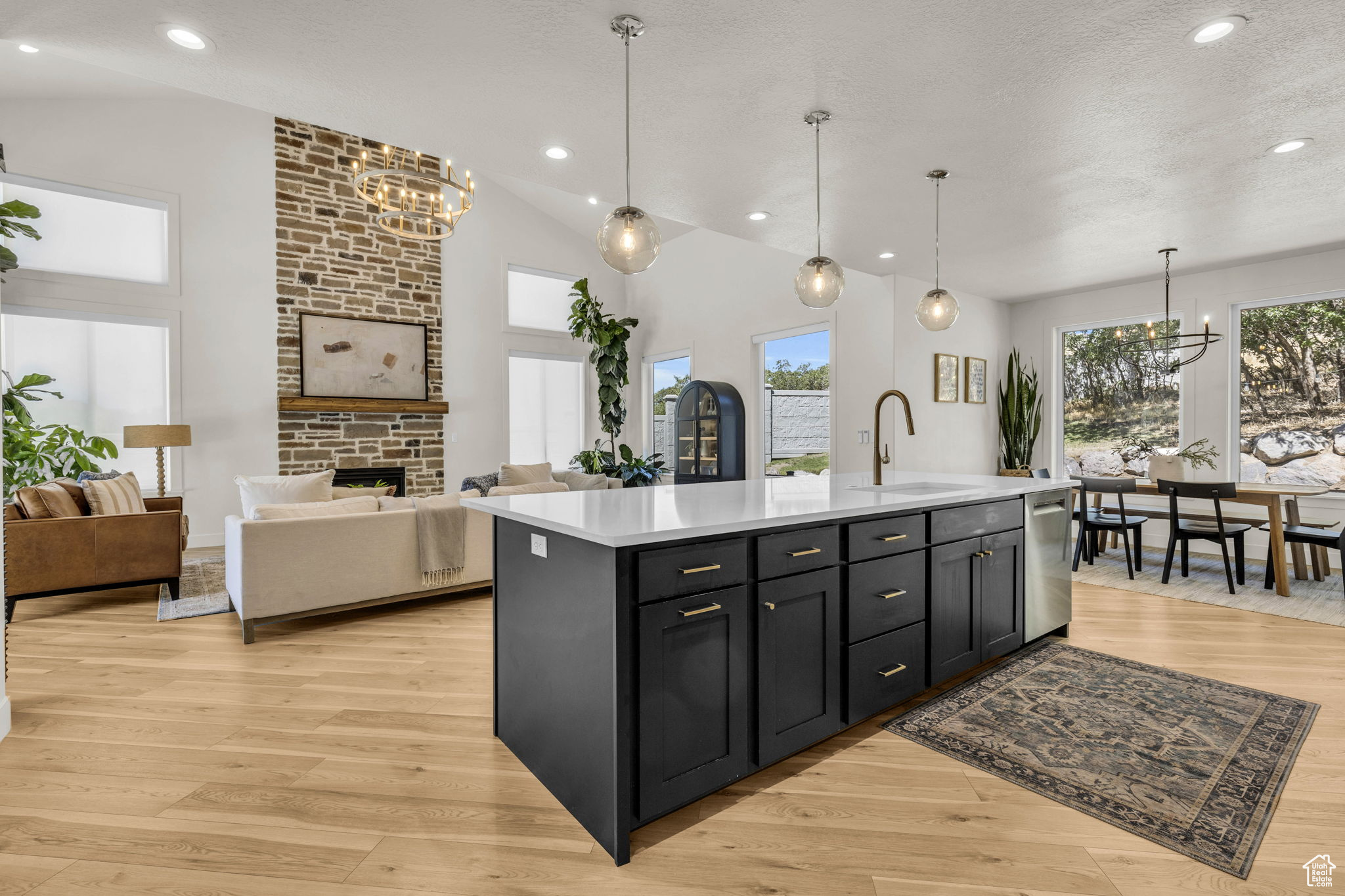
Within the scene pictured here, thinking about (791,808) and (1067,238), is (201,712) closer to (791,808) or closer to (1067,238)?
(791,808)

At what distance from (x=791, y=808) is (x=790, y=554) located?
73cm

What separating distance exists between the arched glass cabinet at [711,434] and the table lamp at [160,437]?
4688 millimetres

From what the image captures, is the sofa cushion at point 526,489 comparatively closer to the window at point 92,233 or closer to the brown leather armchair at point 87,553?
the brown leather armchair at point 87,553

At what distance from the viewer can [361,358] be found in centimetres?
679

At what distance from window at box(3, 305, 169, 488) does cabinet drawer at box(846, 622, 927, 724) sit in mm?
6549

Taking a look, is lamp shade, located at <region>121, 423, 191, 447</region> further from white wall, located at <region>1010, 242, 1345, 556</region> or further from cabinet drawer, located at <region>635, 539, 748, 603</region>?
white wall, located at <region>1010, 242, 1345, 556</region>

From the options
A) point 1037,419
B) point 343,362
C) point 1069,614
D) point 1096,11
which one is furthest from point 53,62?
point 1037,419

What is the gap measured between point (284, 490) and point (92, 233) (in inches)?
145

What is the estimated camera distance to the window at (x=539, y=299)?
784cm

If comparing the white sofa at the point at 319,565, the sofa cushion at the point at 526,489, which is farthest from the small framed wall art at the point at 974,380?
the white sofa at the point at 319,565

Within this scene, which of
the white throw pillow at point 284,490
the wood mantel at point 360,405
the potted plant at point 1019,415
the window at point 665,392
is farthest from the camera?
the window at point 665,392

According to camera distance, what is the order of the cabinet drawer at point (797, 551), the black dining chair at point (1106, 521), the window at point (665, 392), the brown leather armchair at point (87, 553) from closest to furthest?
the cabinet drawer at point (797, 551), the brown leather armchair at point (87, 553), the black dining chair at point (1106, 521), the window at point (665, 392)

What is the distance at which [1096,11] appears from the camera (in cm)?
205

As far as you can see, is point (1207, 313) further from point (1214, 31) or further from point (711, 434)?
point (711, 434)
